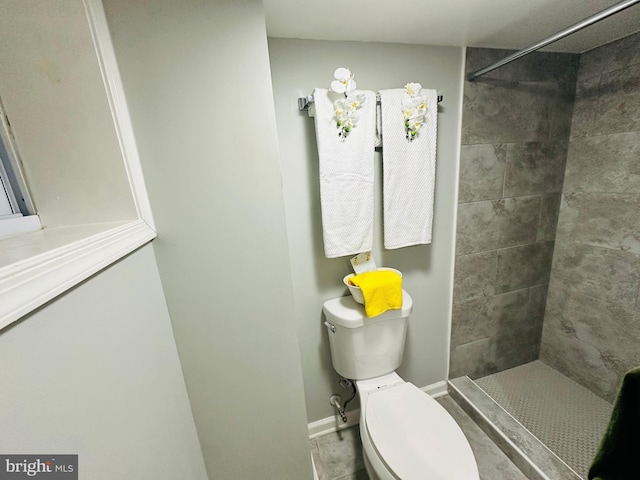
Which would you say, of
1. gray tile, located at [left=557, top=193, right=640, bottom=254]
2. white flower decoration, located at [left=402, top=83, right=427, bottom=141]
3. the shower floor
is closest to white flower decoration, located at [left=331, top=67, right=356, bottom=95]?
white flower decoration, located at [left=402, top=83, right=427, bottom=141]

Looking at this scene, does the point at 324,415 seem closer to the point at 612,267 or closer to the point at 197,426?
the point at 197,426

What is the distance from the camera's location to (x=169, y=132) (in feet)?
2.27

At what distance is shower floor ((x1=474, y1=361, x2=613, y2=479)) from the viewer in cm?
120

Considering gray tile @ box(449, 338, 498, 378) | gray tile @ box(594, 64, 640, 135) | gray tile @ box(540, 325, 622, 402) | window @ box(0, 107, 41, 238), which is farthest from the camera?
gray tile @ box(449, 338, 498, 378)

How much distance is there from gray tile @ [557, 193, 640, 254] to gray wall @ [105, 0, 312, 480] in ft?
5.37

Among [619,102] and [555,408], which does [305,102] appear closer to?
[619,102]

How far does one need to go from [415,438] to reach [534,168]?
1.44m

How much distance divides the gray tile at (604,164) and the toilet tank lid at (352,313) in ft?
3.84

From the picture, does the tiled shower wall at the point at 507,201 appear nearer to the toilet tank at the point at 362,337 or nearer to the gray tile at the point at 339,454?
the toilet tank at the point at 362,337

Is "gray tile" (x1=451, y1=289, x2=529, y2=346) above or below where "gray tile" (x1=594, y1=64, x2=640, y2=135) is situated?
below

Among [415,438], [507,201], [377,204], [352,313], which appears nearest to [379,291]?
[352,313]

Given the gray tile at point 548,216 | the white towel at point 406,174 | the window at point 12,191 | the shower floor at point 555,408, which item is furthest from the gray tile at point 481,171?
the window at point 12,191

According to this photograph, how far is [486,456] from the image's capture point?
1.22m

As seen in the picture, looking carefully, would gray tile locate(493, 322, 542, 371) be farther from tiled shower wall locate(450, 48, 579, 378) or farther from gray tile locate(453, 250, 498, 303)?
gray tile locate(453, 250, 498, 303)
